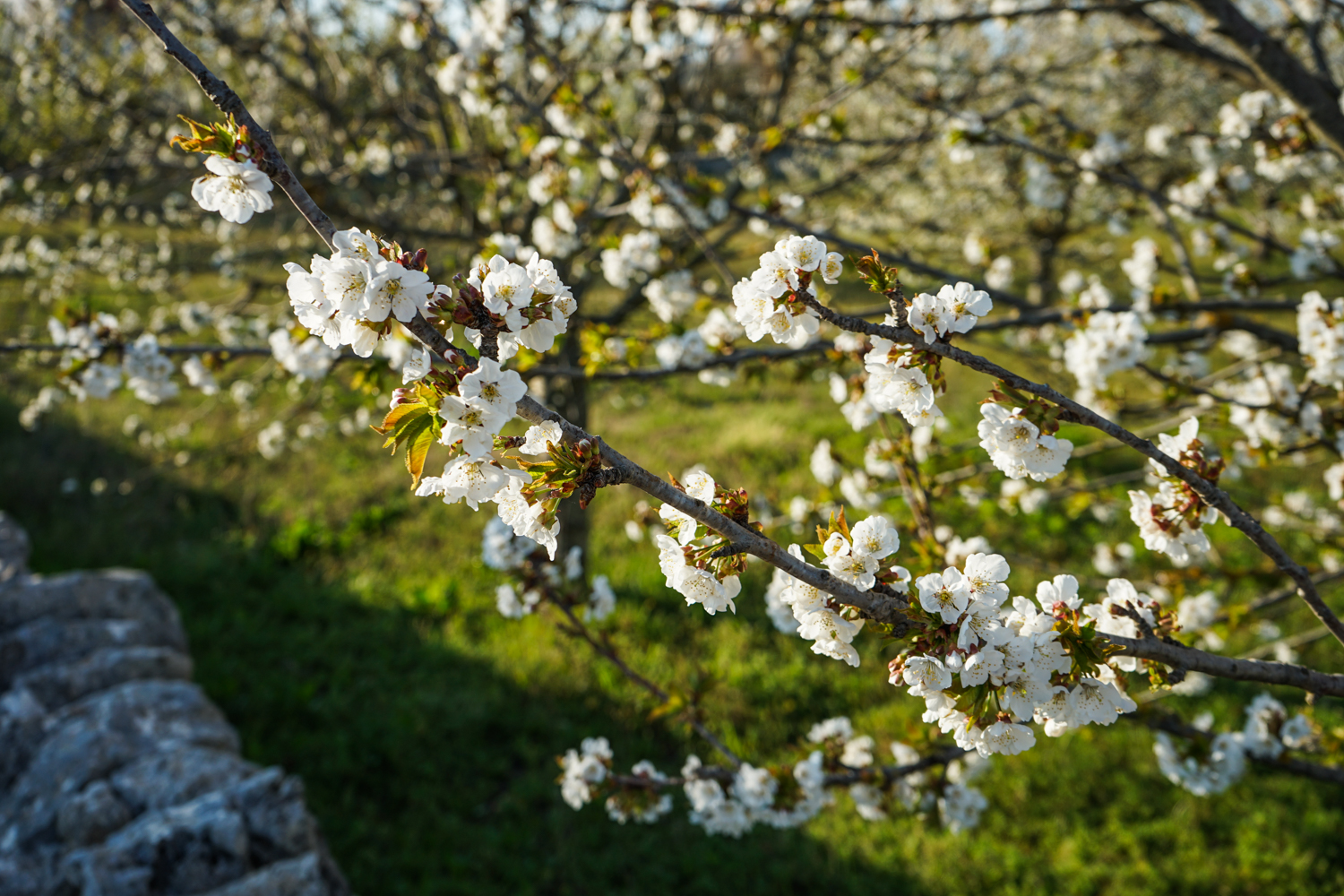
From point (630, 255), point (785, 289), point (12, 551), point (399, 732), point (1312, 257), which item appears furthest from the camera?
point (12, 551)

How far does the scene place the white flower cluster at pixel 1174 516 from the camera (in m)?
1.50

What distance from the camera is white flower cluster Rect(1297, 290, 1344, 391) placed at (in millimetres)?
2018

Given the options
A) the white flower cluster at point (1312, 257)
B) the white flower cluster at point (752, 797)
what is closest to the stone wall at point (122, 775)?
the white flower cluster at point (752, 797)

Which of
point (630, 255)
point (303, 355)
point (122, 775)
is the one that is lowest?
point (122, 775)

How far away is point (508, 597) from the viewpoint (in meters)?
2.48

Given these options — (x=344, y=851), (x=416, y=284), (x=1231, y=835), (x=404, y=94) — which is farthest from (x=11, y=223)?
(x=1231, y=835)

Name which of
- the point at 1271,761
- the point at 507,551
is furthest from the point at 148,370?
the point at 1271,761

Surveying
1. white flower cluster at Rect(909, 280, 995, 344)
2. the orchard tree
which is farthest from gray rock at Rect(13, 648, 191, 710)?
white flower cluster at Rect(909, 280, 995, 344)

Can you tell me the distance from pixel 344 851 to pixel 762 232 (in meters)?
3.77

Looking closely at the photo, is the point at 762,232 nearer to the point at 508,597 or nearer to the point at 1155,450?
the point at 508,597

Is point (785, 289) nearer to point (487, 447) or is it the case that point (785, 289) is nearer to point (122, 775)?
point (487, 447)

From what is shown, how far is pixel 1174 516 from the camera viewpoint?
154 centimetres

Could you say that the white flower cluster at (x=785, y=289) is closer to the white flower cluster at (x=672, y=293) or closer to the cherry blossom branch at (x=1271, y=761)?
the cherry blossom branch at (x=1271, y=761)

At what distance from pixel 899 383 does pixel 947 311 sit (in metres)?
0.16
